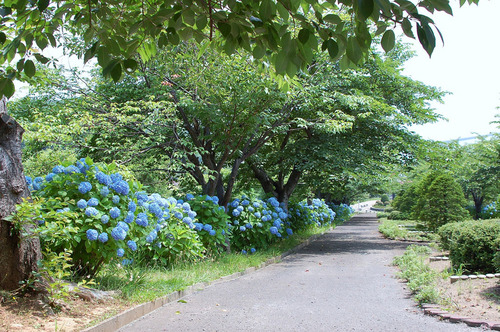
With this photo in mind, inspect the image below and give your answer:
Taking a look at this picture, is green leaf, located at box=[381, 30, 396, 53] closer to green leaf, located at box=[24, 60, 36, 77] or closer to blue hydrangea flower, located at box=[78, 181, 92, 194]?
green leaf, located at box=[24, 60, 36, 77]

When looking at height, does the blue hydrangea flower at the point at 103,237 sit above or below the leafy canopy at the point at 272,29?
below

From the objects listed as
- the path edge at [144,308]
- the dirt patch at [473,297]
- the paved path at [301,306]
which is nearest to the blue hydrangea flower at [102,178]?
the path edge at [144,308]

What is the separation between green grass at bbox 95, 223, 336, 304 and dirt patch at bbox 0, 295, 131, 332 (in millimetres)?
669

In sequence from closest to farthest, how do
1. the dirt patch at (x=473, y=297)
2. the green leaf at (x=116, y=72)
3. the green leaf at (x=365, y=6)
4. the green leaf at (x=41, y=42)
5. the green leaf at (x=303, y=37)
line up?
the green leaf at (x=365, y=6), the green leaf at (x=303, y=37), the green leaf at (x=116, y=72), the green leaf at (x=41, y=42), the dirt patch at (x=473, y=297)

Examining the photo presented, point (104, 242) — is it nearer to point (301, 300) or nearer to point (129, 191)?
point (129, 191)

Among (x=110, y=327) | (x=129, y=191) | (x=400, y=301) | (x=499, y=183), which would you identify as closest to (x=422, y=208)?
(x=499, y=183)

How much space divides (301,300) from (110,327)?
9.83ft

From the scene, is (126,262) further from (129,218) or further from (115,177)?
Result: (115,177)

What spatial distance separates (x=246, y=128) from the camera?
10.6 metres

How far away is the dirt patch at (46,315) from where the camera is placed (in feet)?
14.1

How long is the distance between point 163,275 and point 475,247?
19.9 feet

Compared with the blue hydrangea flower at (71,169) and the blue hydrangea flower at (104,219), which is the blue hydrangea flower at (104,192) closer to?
the blue hydrangea flower at (104,219)

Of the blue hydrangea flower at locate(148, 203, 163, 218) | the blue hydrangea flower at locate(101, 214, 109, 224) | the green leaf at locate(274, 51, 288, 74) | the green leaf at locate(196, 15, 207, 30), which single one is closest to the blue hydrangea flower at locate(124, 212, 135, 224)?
the blue hydrangea flower at locate(101, 214, 109, 224)

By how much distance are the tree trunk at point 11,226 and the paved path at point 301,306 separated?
1.40 metres
